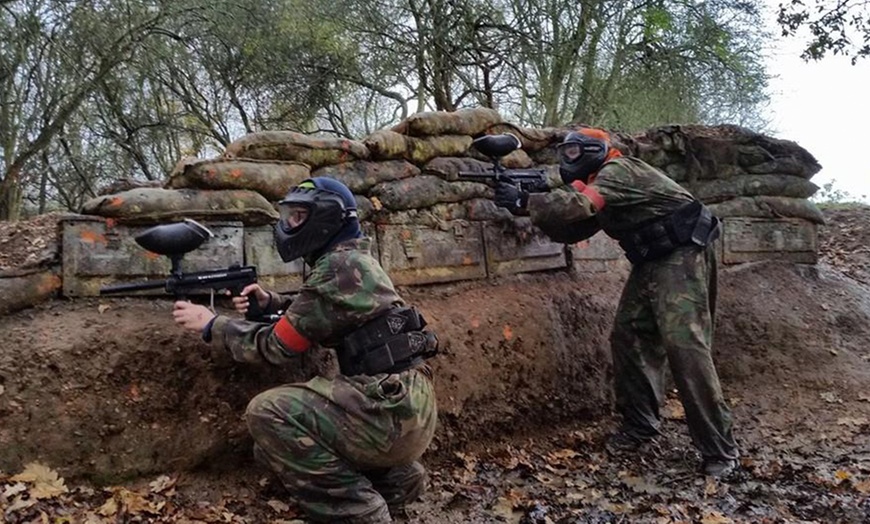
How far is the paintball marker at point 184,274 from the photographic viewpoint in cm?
341

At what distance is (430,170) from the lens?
215 inches

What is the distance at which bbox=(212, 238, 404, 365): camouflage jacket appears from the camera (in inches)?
132

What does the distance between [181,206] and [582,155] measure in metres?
2.58

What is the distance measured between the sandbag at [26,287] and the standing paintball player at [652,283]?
9.34ft

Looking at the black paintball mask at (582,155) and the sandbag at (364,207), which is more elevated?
the black paintball mask at (582,155)

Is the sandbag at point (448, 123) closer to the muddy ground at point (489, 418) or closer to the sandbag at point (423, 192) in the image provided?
the sandbag at point (423, 192)

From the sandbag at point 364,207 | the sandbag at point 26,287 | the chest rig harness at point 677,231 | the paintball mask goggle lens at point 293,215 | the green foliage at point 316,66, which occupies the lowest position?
the sandbag at point 26,287

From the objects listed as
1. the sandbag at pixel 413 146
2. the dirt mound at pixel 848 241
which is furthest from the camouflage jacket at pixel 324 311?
the dirt mound at pixel 848 241

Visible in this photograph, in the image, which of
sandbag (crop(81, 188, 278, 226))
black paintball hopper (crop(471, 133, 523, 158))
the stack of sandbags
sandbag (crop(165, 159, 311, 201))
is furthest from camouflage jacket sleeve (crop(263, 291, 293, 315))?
the stack of sandbags

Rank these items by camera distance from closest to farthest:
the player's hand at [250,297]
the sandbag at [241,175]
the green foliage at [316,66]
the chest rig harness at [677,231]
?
the player's hand at [250,297] → the sandbag at [241,175] → the chest rig harness at [677,231] → the green foliage at [316,66]

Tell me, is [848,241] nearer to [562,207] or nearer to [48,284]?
[562,207]

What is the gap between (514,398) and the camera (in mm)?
5055

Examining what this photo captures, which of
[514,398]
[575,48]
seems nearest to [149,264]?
[514,398]

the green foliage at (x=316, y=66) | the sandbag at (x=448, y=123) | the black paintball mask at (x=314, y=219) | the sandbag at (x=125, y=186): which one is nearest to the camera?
the black paintball mask at (x=314, y=219)
